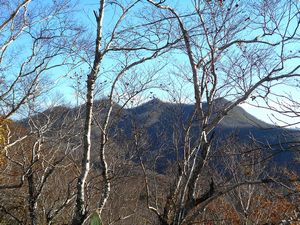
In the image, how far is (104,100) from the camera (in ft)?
33.6

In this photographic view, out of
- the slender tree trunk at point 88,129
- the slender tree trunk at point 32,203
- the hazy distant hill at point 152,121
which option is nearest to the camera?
the slender tree trunk at point 88,129

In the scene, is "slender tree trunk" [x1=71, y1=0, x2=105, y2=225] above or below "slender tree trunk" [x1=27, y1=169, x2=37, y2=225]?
above

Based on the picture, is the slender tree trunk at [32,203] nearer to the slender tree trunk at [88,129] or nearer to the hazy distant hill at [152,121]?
the hazy distant hill at [152,121]

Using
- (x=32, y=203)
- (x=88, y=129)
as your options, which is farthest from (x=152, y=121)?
(x=88, y=129)

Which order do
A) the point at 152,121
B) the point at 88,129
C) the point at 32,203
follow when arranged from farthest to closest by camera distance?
the point at 152,121 → the point at 32,203 → the point at 88,129

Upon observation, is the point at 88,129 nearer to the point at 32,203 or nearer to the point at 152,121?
the point at 32,203

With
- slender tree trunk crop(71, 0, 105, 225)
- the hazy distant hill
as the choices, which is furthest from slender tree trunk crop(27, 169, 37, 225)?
slender tree trunk crop(71, 0, 105, 225)

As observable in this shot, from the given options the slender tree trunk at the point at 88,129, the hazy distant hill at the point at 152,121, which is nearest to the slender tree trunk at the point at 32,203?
the hazy distant hill at the point at 152,121

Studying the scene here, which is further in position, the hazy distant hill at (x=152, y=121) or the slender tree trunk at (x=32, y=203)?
the slender tree trunk at (x=32, y=203)

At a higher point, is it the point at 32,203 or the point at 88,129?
the point at 88,129

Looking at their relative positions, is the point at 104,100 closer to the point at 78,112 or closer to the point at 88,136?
the point at 78,112

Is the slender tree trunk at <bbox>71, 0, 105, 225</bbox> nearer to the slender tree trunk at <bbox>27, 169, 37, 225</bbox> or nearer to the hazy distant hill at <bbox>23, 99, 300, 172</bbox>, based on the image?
the hazy distant hill at <bbox>23, 99, 300, 172</bbox>

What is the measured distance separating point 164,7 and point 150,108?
5.59m

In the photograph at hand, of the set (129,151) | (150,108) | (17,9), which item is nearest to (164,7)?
(17,9)
